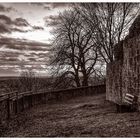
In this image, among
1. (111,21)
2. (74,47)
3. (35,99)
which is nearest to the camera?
(35,99)

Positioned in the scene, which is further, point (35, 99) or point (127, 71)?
point (35, 99)

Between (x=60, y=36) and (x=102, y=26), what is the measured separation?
5.04 metres

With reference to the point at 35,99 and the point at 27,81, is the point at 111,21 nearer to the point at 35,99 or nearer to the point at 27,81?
the point at 35,99

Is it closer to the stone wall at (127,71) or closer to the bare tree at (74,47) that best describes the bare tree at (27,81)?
the bare tree at (74,47)

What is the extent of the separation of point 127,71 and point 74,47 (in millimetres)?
14331

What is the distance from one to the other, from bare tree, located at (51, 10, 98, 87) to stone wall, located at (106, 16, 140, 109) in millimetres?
9759

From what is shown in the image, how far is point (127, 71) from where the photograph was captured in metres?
11.6

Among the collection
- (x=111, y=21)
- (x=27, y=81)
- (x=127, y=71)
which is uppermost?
(x=111, y=21)

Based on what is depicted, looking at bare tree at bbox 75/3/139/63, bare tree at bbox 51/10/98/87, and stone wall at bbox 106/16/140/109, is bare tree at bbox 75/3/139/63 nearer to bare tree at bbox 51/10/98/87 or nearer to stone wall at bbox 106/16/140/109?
bare tree at bbox 51/10/98/87

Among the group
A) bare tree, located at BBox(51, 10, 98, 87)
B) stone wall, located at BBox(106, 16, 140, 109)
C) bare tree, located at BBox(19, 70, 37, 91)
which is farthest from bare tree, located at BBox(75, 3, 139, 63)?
bare tree, located at BBox(19, 70, 37, 91)

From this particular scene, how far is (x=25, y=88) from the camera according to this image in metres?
49.7

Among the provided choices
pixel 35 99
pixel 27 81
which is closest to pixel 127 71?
pixel 35 99

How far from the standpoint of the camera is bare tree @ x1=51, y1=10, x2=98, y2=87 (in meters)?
24.4

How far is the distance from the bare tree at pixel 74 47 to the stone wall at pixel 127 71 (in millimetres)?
9759
